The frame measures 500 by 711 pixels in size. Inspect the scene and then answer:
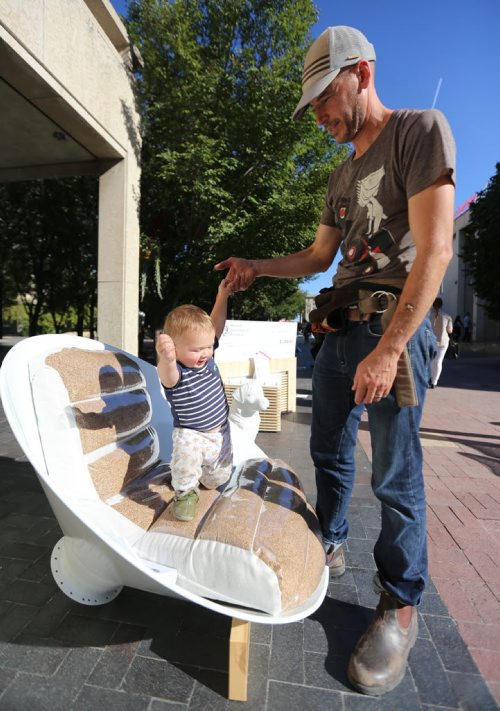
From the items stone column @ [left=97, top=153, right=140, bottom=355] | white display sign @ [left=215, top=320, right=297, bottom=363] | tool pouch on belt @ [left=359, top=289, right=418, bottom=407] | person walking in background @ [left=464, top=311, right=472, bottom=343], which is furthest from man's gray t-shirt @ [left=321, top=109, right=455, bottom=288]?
Result: person walking in background @ [left=464, top=311, right=472, bottom=343]

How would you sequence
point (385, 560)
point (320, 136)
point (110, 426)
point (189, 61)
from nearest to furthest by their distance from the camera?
point (385, 560) → point (110, 426) → point (189, 61) → point (320, 136)

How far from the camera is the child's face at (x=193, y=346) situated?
210 centimetres

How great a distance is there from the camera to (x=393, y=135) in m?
1.63

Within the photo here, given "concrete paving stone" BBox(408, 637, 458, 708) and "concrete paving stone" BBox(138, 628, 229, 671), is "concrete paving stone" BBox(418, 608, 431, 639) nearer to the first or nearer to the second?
"concrete paving stone" BBox(408, 637, 458, 708)

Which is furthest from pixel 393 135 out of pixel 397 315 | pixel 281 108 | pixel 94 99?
pixel 281 108

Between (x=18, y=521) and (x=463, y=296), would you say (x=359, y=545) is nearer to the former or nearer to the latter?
(x=18, y=521)

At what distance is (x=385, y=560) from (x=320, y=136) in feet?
44.7

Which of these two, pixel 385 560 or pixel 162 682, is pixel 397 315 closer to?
pixel 385 560

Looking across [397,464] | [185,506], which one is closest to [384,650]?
[397,464]

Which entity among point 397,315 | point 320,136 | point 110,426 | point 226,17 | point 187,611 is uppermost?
point 226,17

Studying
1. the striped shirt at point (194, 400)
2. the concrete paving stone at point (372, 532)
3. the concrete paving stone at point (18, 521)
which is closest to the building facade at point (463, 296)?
the concrete paving stone at point (372, 532)

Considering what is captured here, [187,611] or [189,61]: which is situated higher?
[189,61]

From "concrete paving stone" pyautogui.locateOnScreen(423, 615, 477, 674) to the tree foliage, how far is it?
15.0 metres

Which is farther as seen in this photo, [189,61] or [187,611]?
[189,61]
